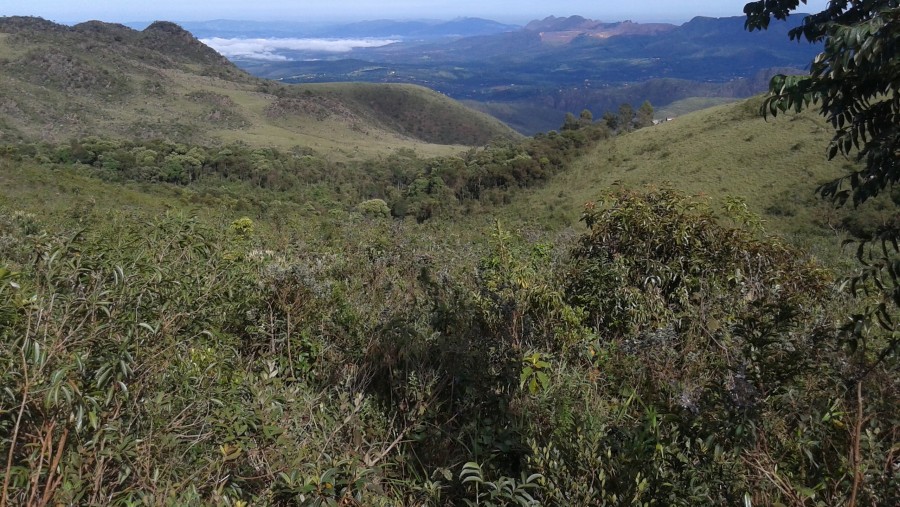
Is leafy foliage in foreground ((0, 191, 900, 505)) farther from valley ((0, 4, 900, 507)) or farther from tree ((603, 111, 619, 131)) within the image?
tree ((603, 111, 619, 131))

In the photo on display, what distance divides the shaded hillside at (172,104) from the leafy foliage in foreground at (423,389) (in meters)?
63.0

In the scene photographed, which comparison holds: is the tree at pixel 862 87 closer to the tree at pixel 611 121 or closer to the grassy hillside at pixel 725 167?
the grassy hillside at pixel 725 167

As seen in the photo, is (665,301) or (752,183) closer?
(665,301)

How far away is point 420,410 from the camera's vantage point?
111 inches

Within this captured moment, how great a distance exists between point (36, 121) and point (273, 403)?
7745cm

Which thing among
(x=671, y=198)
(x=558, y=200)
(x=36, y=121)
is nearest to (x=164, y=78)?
(x=36, y=121)

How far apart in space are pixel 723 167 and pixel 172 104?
76.9 meters

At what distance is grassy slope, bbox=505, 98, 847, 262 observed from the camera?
77.1 ft

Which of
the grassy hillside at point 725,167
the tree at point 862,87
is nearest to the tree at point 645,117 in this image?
the grassy hillside at point 725,167

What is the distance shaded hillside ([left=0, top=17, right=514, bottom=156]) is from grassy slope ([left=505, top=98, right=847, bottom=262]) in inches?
1686

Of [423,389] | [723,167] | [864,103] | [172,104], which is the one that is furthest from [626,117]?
[172,104]

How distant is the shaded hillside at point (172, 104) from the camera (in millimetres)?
67750

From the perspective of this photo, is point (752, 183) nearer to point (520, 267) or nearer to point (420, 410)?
point (520, 267)

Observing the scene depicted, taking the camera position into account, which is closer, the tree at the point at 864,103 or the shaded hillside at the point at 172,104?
the tree at the point at 864,103
